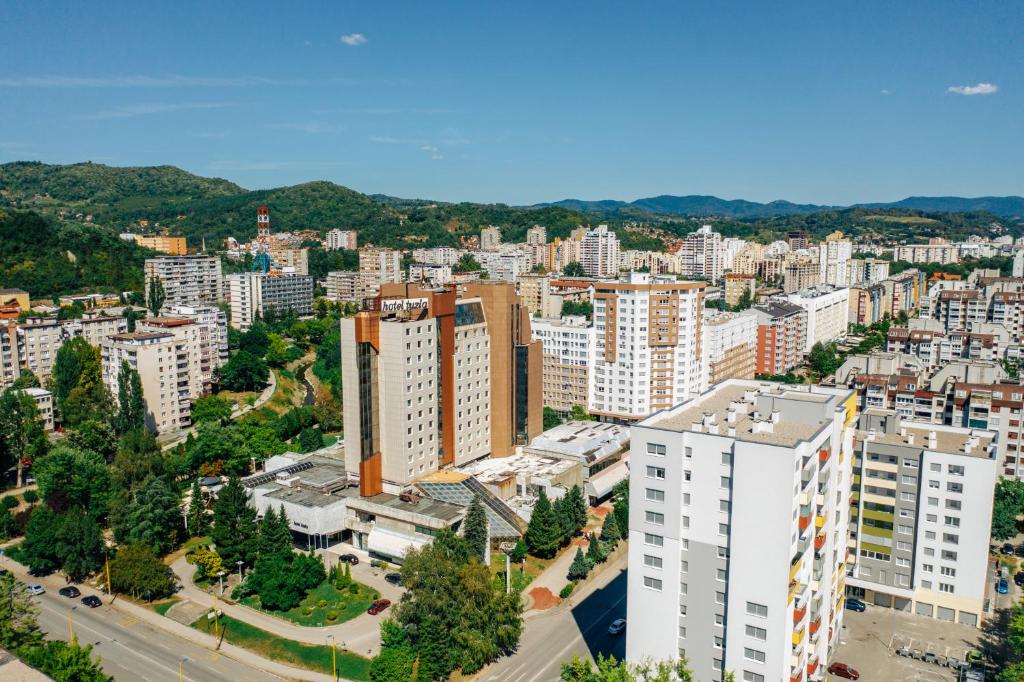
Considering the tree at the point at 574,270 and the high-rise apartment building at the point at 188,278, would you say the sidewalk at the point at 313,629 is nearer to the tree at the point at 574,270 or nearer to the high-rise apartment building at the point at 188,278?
the high-rise apartment building at the point at 188,278

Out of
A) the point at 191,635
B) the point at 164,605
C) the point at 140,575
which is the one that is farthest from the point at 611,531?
the point at 140,575

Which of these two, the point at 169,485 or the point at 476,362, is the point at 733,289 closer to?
the point at 476,362

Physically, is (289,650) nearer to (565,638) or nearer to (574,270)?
(565,638)

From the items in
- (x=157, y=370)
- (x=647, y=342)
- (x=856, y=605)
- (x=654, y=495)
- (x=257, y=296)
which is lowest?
(x=856, y=605)

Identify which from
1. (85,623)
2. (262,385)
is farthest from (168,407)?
(85,623)

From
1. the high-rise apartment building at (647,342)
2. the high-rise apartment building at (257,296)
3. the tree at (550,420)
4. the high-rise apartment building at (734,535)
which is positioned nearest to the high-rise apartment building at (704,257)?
the high-rise apartment building at (257,296)

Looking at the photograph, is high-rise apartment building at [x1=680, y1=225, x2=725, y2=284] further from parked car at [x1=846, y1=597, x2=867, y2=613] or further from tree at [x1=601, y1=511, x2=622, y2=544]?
parked car at [x1=846, y1=597, x2=867, y2=613]
